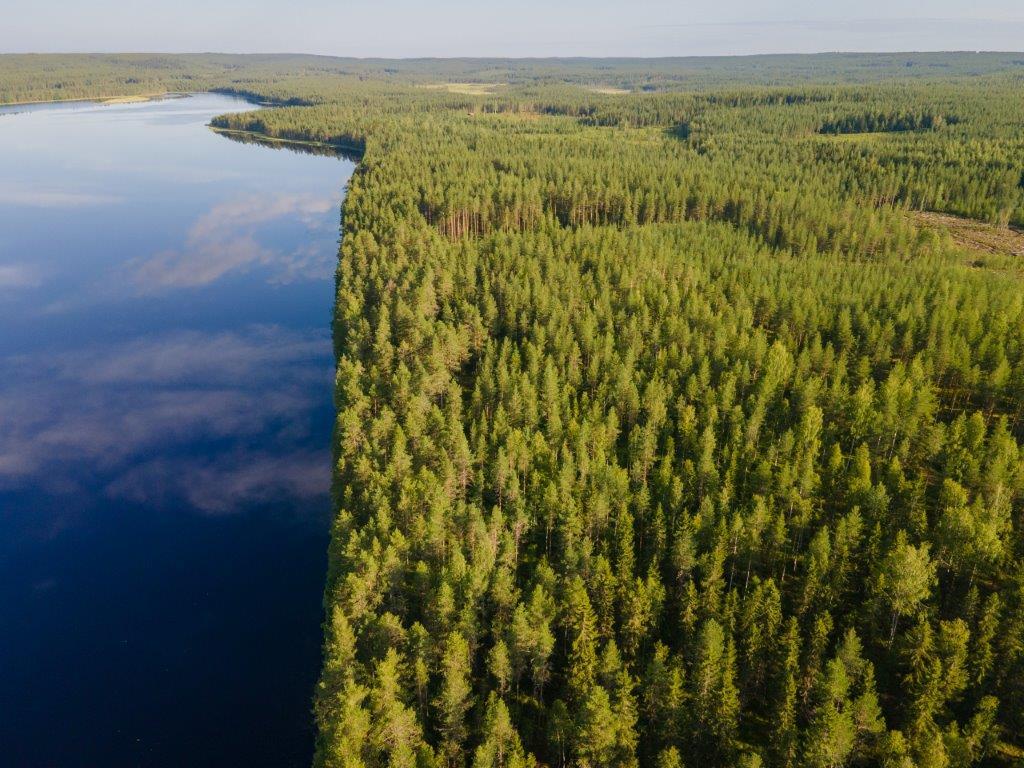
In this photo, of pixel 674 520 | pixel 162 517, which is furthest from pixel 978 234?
pixel 162 517

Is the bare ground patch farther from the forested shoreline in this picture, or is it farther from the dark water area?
the dark water area

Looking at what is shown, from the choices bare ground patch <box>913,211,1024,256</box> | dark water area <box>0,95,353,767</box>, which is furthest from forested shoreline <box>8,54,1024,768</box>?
bare ground patch <box>913,211,1024,256</box>

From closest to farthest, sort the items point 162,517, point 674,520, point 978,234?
point 674,520 → point 162,517 → point 978,234

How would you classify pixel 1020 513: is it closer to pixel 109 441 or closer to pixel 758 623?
pixel 758 623

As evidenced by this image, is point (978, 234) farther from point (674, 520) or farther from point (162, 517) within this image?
point (162, 517)

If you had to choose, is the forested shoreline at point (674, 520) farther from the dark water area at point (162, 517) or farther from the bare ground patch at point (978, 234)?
the bare ground patch at point (978, 234)

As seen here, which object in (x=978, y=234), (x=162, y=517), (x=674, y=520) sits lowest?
(x=162, y=517)

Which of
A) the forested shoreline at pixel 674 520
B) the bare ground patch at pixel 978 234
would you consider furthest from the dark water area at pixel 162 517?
the bare ground patch at pixel 978 234

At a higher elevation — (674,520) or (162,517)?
(674,520)
